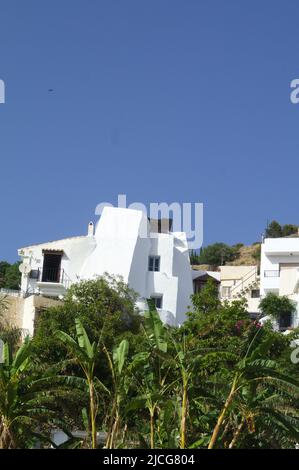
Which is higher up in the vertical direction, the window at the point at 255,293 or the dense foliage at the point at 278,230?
the dense foliage at the point at 278,230

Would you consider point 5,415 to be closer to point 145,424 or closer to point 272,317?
point 145,424

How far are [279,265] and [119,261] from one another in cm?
1452

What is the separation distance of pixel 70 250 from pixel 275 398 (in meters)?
30.7


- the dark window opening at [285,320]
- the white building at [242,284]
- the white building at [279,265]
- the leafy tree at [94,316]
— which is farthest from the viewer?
the white building at [242,284]

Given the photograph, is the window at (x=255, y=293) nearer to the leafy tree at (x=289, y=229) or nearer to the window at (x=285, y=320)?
the window at (x=285, y=320)

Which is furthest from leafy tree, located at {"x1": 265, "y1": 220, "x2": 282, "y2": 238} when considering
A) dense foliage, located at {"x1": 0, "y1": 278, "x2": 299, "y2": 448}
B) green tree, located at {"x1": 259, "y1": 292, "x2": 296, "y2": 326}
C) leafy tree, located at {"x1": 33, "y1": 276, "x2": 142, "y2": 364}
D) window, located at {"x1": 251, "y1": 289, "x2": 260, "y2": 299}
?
dense foliage, located at {"x1": 0, "y1": 278, "x2": 299, "y2": 448}

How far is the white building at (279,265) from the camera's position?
59.1 metres

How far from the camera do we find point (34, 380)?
898 inches

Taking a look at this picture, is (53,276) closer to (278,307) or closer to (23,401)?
(278,307)

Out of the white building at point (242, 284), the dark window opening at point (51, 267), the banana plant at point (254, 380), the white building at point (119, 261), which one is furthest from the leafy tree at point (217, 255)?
the banana plant at point (254, 380)

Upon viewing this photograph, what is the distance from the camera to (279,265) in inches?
2365

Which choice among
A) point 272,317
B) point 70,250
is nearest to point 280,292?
point 272,317

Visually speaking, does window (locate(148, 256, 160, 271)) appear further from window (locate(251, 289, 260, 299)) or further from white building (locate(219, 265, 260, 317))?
window (locate(251, 289, 260, 299))

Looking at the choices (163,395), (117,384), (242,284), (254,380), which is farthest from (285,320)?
(254,380)
